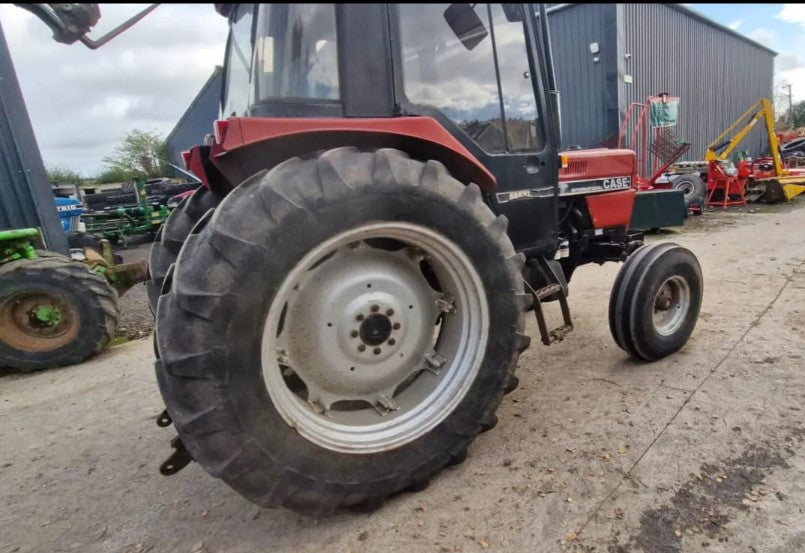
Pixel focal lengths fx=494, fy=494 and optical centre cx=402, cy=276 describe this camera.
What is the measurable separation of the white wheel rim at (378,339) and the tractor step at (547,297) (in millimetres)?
543

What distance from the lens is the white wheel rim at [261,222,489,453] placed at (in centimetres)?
192

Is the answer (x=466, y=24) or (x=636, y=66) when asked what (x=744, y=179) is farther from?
(x=466, y=24)

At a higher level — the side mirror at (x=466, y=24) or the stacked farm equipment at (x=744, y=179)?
the side mirror at (x=466, y=24)

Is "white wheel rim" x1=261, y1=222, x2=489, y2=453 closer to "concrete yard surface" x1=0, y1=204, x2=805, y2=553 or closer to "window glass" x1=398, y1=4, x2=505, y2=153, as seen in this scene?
"concrete yard surface" x1=0, y1=204, x2=805, y2=553

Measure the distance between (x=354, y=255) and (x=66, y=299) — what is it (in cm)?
334

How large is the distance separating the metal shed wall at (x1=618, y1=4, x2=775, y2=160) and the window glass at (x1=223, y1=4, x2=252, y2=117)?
9.93 metres

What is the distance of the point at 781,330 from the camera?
11.0ft

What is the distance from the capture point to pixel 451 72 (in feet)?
7.67

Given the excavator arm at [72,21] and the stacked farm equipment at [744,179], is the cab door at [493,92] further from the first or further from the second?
the stacked farm equipment at [744,179]

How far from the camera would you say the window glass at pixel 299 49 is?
196cm

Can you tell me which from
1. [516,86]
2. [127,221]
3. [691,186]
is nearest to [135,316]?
[516,86]

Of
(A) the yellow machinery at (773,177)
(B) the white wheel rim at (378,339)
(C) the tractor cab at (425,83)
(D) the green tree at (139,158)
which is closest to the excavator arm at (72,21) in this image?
(C) the tractor cab at (425,83)

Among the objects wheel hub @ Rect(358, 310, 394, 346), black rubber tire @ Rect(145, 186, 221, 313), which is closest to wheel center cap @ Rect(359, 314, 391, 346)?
wheel hub @ Rect(358, 310, 394, 346)

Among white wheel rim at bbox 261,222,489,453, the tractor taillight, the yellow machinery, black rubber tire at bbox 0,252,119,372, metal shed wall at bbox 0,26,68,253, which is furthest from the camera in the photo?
the yellow machinery
